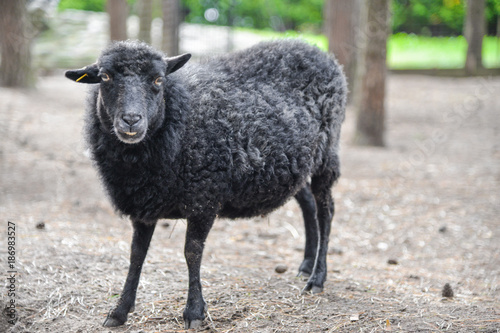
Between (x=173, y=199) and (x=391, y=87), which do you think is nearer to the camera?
(x=173, y=199)

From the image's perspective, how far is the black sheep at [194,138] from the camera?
4.08 m

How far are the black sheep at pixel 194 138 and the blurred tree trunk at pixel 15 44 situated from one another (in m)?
10.4

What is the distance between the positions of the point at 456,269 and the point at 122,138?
453cm

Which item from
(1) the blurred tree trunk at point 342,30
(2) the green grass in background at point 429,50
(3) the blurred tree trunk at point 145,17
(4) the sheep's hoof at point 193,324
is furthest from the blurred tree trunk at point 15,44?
(2) the green grass in background at point 429,50

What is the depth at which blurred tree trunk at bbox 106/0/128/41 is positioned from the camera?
1423 cm

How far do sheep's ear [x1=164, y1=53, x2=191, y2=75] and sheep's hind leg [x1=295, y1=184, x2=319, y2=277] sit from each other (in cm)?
204

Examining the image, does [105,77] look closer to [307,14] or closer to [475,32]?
[475,32]

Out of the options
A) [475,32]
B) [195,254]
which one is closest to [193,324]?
[195,254]

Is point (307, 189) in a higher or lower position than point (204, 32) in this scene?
lower

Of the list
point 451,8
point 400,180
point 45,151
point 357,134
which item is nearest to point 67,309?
point 45,151

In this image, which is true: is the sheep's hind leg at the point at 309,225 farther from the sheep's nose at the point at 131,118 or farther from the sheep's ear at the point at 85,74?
the sheep's ear at the point at 85,74

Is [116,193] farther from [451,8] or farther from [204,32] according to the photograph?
[451,8]

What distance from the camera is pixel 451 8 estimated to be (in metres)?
25.8

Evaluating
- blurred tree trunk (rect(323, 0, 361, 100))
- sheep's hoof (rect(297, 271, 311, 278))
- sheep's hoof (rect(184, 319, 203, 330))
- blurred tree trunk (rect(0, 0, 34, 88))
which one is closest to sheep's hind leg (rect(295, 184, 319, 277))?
sheep's hoof (rect(297, 271, 311, 278))
